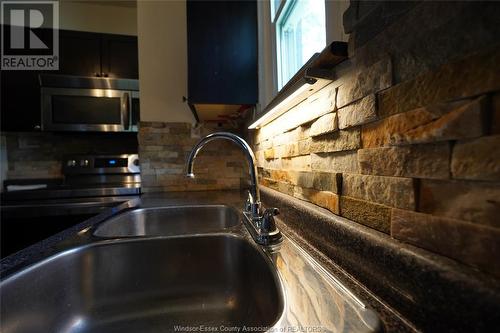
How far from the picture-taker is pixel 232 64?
1.31 meters

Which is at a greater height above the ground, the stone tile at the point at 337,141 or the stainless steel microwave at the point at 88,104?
the stainless steel microwave at the point at 88,104

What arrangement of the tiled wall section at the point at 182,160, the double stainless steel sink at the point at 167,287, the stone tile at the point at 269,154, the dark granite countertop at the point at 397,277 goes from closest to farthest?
1. the dark granite countertop at the point at 397,277
2. the double stainless steel sink at the point at 167,287
3. the stone tile at the point at 269,154
4. the tiled wall section at the point at 182,160

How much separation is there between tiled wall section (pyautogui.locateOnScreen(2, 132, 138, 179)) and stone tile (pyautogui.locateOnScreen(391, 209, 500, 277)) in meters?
2.59

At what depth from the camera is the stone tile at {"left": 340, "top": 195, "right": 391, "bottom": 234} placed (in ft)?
1.34

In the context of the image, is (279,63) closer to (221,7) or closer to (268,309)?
(221,7)

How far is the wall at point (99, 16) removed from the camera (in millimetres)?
2613

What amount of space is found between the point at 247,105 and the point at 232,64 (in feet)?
0.77

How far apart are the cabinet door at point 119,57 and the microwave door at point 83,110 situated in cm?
30

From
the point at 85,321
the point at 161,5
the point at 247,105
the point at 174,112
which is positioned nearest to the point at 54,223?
the point at 174,112

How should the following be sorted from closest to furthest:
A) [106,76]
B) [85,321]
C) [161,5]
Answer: [85,321] < [161,5] < [106,76]

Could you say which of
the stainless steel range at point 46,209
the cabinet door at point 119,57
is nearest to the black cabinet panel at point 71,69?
the cabinet door at point 119,57

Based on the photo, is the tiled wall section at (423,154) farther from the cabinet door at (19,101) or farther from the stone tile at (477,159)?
the cabinet door at (19,101)

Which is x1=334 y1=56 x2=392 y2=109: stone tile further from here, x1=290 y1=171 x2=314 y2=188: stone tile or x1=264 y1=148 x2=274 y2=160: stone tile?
x1=264 y1=148 x2=274 y2=160: stone tile

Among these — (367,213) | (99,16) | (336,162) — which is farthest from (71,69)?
(367,213)
